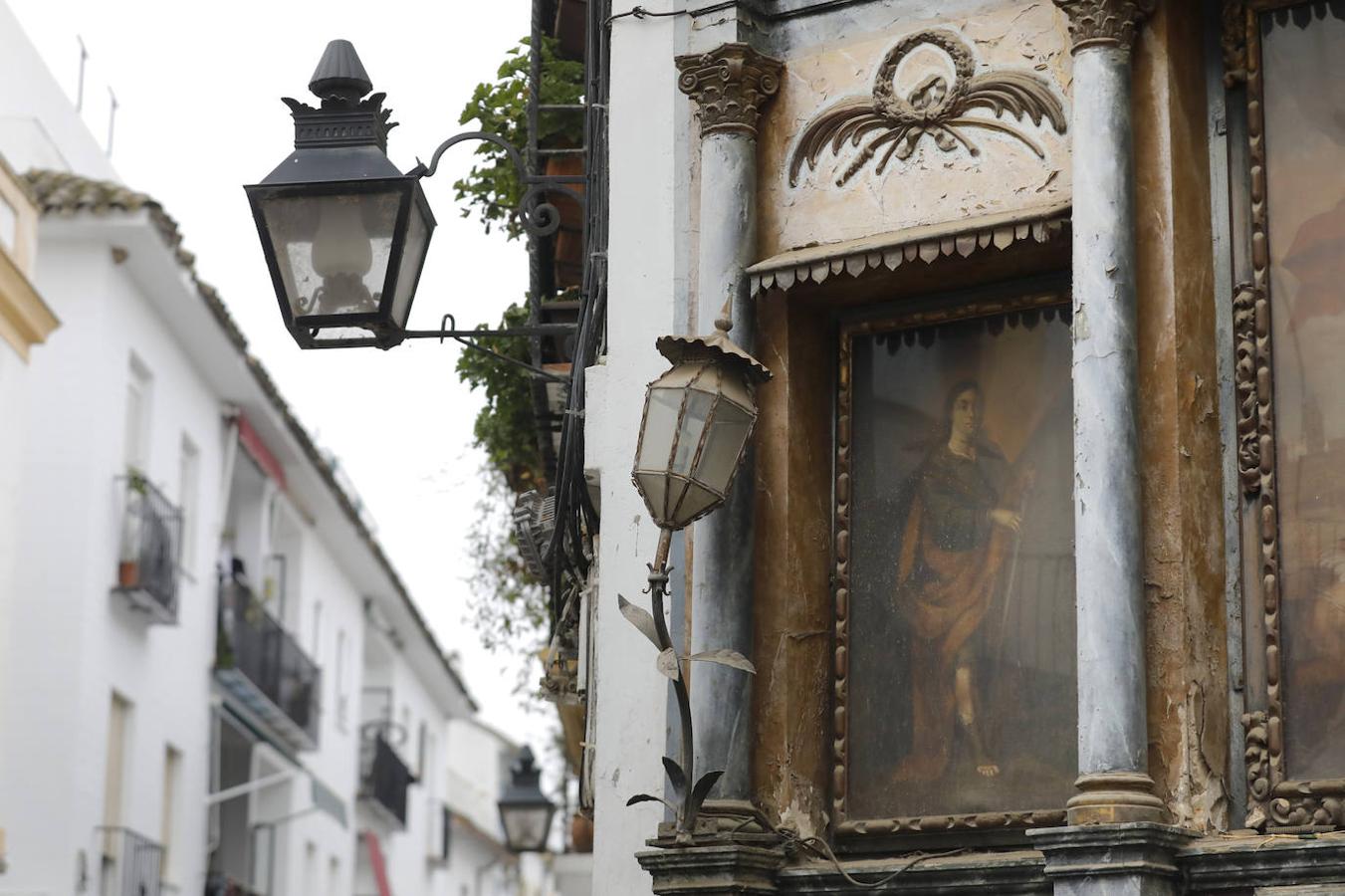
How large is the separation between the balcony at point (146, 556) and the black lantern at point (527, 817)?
13.4 ft

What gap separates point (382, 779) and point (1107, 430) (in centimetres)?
2878

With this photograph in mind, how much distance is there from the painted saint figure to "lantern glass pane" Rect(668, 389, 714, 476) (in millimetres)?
1118

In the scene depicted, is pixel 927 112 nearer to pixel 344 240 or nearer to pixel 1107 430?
pixel 1107 430

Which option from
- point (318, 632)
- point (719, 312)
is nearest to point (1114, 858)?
point (719, 312)

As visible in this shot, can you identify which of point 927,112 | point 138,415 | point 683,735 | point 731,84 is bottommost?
point 683,735

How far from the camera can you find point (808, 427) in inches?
351

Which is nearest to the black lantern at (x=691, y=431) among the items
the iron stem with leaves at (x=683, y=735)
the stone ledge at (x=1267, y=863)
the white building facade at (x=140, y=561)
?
the iron stem with leaves at (x=683, y=735)

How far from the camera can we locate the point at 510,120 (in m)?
13.1

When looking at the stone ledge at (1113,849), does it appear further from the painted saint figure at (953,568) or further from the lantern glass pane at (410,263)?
the lantern glass pane at (410,263)

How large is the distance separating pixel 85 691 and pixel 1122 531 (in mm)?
15614

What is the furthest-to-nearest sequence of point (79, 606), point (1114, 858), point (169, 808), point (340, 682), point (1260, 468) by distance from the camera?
1. point (340, 682)
2. point (169, 808)
3. point (79, 606)
4. point (1260, 468)
5. point (1114, 858)

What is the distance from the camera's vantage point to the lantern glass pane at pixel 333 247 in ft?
29.8

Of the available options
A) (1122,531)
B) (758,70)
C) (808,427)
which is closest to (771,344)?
(808,427)

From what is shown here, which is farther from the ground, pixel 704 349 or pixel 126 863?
pixel 704 349
